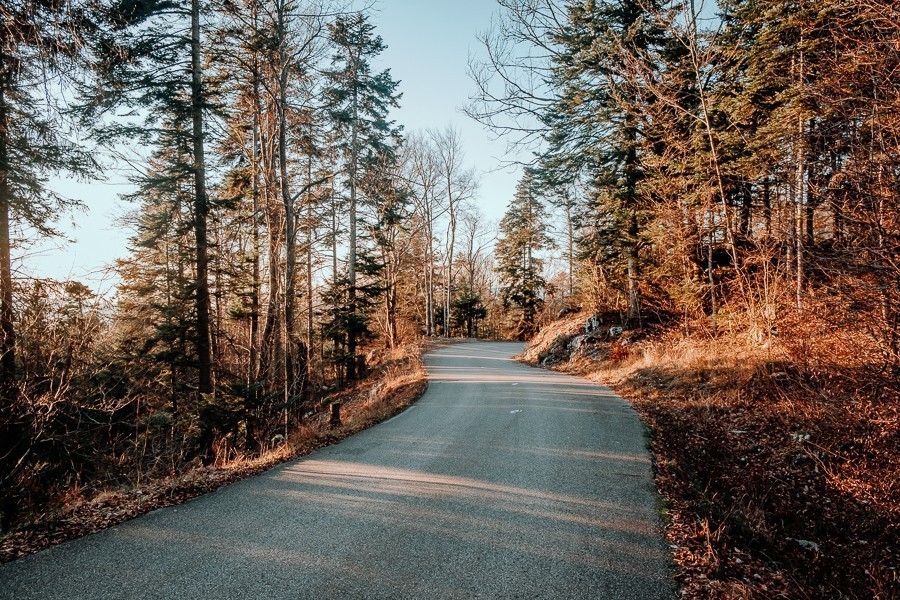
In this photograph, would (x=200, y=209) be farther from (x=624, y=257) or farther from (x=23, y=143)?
(x=624, y=257)

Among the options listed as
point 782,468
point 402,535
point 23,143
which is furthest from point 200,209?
point 782,468

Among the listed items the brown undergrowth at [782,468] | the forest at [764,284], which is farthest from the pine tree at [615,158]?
the brown undergrowth at [782,468]

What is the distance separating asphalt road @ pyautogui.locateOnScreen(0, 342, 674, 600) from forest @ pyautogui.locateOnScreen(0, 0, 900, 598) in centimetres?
63

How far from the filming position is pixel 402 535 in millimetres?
3516

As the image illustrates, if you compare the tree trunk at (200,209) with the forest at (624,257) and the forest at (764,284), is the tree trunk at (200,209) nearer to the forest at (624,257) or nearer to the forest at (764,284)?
the forest at (624,257)

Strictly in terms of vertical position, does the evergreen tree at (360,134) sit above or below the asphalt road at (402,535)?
above

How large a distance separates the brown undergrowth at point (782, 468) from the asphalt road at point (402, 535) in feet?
1.37

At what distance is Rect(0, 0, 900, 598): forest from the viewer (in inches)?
154

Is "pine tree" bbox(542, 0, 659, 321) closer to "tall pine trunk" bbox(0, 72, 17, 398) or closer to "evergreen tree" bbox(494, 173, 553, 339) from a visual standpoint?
"tall pine trunk" bbox(0, 72, 17, 398)

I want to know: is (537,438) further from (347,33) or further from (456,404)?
Answer: (347,33)

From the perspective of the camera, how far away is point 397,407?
9648mm

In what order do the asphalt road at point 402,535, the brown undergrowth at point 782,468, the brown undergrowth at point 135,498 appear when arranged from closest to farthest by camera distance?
the asphalt road at point 402,535
the brown undergrowth at point 782,468
the brown undergrowth at point 135,498

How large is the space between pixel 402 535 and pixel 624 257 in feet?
47.2

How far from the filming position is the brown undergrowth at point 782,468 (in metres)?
3.25
